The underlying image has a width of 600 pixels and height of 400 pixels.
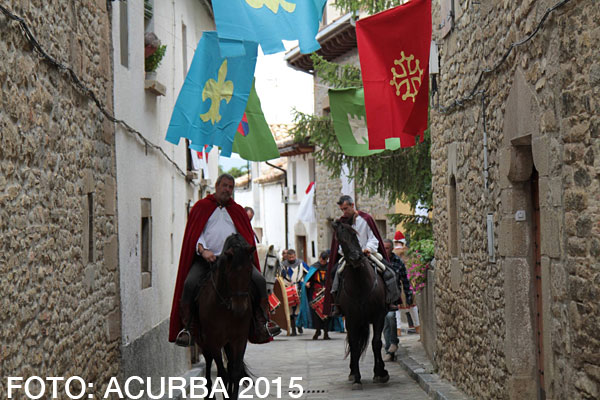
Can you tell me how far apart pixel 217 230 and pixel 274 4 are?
253 centimetres

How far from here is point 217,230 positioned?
10125 millimetres

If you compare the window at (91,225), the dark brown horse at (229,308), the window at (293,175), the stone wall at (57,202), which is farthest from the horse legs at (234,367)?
the window at (293,175)

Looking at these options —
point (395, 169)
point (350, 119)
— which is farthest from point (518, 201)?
point (395, 169)

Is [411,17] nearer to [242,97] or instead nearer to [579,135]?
[242,97]

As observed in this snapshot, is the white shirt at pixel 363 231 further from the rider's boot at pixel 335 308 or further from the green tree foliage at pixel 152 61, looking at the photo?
the green tree foliage at pixel 152 61

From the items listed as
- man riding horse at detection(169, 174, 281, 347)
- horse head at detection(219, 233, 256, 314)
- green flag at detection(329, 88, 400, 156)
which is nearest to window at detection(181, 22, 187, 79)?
green flag at detection(329, 88, 400, 156)

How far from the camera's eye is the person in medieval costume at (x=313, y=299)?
1942cm

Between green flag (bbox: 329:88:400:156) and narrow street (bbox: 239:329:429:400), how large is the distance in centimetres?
287

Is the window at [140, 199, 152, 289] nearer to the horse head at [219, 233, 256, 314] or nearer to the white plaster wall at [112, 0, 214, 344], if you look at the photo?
the white plaster wall at [112, 0, 214, 344]

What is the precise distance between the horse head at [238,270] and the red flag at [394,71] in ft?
6.76

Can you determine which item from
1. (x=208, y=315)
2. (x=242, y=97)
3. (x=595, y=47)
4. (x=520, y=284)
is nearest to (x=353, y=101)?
(x=242, y=97)

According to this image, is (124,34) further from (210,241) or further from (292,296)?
(292,296)

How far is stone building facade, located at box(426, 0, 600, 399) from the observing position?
5621 mm

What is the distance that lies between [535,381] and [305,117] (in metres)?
11.6
